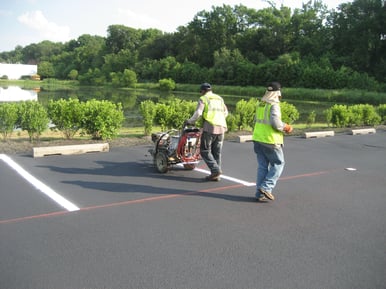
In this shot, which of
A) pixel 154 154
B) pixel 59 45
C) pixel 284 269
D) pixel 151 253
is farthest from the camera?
pixel 59 45

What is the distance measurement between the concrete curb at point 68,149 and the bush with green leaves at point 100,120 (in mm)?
1460

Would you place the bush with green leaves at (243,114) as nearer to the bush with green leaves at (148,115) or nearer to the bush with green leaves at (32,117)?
the bush with green leaves at (148,115)

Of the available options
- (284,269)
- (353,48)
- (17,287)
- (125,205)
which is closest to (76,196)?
(125,205)

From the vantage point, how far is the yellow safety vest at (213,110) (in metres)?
7.02

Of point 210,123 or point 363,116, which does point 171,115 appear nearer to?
point 210,123

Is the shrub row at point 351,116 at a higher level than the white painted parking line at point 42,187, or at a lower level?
higher

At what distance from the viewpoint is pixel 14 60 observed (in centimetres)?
16712

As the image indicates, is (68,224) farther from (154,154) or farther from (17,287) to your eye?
(154,154)

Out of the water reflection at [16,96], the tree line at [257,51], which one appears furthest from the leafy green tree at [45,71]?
the water reflection at [16,96]

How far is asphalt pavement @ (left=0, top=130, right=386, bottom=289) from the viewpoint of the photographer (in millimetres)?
3625

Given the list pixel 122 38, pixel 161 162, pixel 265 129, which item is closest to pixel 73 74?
pixel 122 38

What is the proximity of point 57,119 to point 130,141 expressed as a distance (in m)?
2.24

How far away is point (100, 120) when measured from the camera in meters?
11.0

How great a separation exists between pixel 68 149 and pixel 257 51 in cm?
7777
